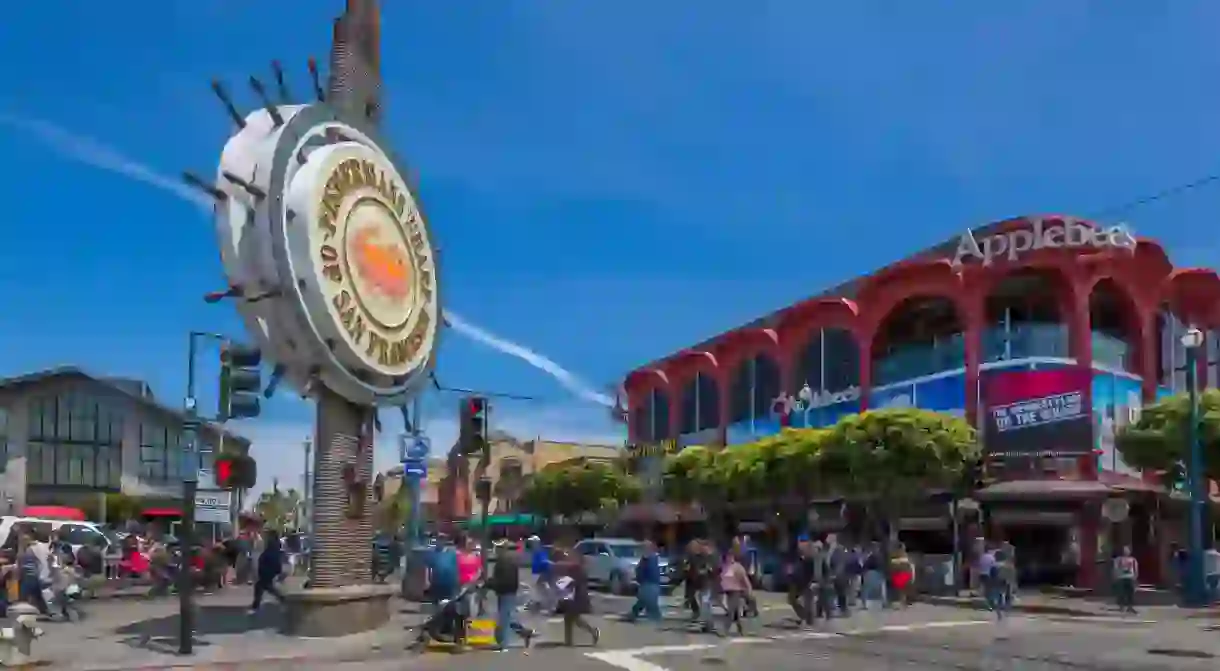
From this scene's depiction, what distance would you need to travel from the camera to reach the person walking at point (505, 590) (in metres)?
18.2

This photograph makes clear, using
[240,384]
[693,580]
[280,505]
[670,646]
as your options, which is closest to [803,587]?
[693,580]

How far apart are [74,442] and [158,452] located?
5787 millimetres

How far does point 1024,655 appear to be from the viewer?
1803 cm

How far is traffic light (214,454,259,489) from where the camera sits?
17.5 m

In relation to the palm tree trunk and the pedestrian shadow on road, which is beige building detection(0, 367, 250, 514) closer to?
the pedestrian shadow on road

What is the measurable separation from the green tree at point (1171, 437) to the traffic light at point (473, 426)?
19697 mm

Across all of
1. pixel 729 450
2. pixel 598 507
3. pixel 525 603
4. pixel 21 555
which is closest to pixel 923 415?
pixel 729 450

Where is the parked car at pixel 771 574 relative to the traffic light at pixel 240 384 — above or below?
below

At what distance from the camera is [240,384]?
55.6 ft

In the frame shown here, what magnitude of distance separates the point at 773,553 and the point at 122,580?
64.5ft

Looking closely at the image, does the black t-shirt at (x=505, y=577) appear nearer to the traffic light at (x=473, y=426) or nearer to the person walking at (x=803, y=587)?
the traffic light at (x=473, y=426)

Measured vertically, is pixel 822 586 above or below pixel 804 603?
above

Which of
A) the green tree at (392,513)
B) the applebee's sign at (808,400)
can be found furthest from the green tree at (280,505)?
the applebee's sign at (808,400)

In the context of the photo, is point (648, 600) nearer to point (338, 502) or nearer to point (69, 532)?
point (338, 502)
